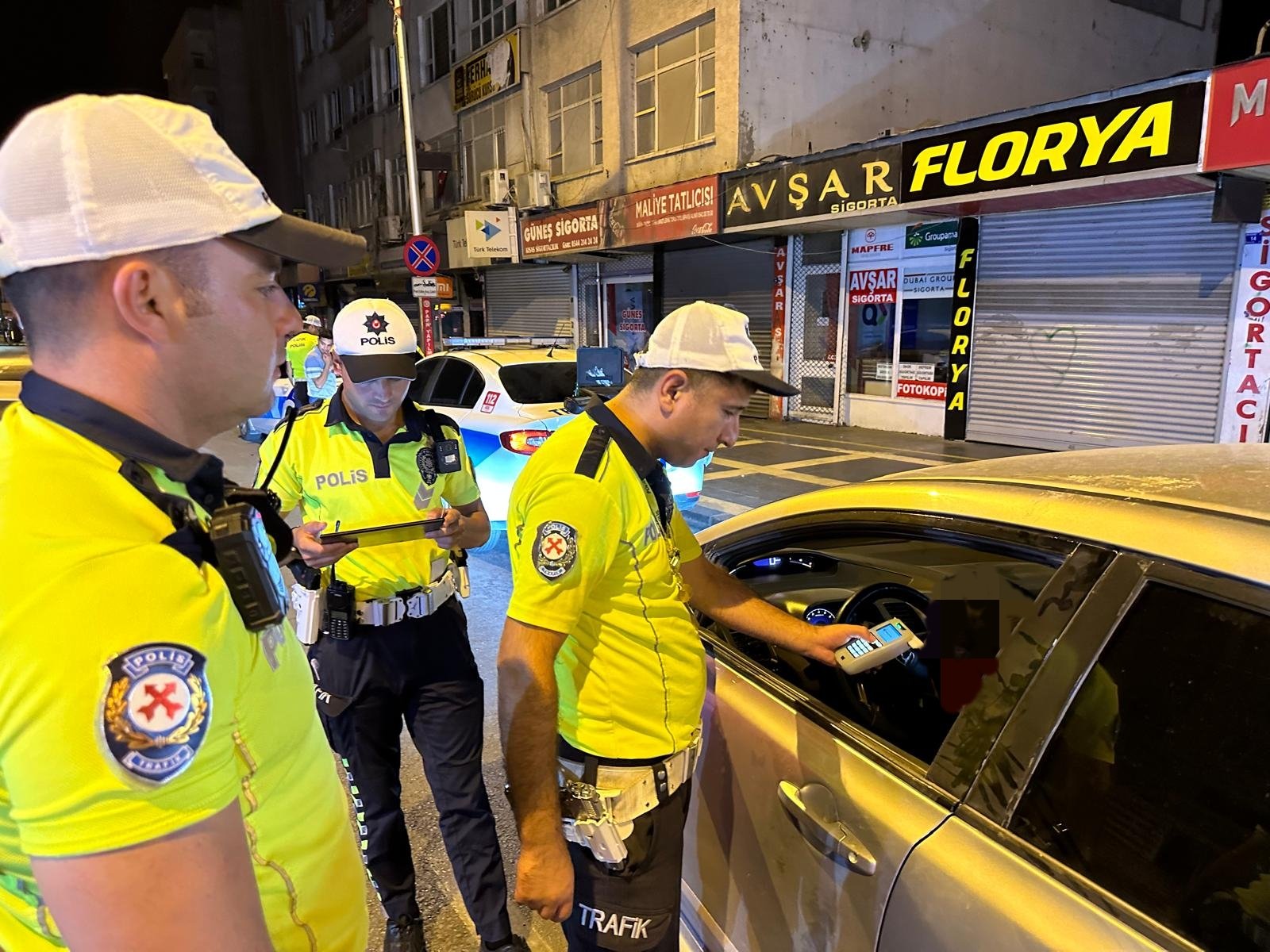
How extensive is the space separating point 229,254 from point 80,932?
740 millimetres

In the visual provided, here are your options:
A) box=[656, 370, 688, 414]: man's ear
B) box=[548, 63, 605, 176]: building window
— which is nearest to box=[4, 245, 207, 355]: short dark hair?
box=[656, 370, 688, 414]: man's ear

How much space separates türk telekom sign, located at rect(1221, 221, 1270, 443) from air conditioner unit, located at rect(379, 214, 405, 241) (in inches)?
823

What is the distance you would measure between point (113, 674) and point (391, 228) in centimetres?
2526

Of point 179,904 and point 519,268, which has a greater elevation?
point 519,268

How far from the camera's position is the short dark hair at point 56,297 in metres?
0.86

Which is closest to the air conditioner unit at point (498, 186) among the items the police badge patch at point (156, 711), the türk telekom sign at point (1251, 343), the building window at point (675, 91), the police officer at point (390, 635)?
the building window at point (675, 91)

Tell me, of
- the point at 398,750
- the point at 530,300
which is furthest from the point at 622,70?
the point at 398,750

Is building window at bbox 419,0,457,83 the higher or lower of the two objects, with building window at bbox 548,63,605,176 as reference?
higher

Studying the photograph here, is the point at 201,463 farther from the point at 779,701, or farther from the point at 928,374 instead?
Result: the point at 928,374

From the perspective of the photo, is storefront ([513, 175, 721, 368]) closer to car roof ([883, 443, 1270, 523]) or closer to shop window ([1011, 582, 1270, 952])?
car roof ([883, 443, 1270, 523])

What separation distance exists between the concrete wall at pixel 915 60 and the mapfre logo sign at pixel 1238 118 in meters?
6.38

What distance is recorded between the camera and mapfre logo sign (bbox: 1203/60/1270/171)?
6.46 m

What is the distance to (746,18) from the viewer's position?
11969mm

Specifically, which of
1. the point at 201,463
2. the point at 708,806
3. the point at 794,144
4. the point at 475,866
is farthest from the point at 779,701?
the point at 794,144
